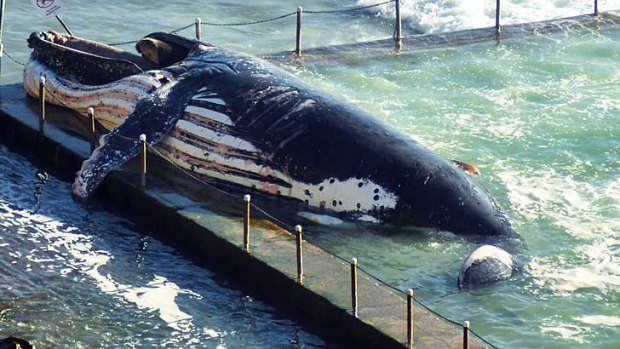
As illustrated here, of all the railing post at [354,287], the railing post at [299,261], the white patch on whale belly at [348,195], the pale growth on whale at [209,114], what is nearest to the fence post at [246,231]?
the railing post at [299,261]

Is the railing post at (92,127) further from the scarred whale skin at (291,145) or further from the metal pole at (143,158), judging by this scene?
the metal pole at (143,158)

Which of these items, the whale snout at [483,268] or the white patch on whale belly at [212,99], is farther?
the white patch on whale belly at [212,99]

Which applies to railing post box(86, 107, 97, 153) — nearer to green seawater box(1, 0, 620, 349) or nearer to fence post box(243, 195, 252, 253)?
fence post box(243, 195, 252, 253)

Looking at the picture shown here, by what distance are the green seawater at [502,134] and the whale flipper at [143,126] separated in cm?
350

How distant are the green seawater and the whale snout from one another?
0.14 m

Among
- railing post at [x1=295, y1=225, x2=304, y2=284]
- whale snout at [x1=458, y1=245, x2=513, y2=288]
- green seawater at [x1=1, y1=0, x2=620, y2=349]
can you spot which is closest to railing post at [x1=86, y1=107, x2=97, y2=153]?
green seawater at [x1=1, y1=0, x2=620, y2=349]

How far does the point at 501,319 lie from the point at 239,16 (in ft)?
78.3

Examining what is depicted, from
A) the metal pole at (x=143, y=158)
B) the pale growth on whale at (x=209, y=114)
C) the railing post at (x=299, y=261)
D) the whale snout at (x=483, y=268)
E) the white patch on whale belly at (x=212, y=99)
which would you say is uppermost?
the white patch on whale belly at (x=212, y=99)

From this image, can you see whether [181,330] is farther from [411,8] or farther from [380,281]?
[411,8]

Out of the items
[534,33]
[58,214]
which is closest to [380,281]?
[58,214]

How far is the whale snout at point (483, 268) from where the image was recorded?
18.3m

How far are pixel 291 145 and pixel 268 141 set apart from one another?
1.35 ft

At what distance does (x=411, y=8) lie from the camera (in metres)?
41.1

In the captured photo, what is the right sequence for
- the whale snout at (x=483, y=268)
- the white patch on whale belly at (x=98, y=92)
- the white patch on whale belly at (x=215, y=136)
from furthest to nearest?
1. the white patch on whale belly at (x=98, y=92)
2. the white patch on whale belly at (x=215, y=136)
3. the whale snout at (x=483, y=268)
